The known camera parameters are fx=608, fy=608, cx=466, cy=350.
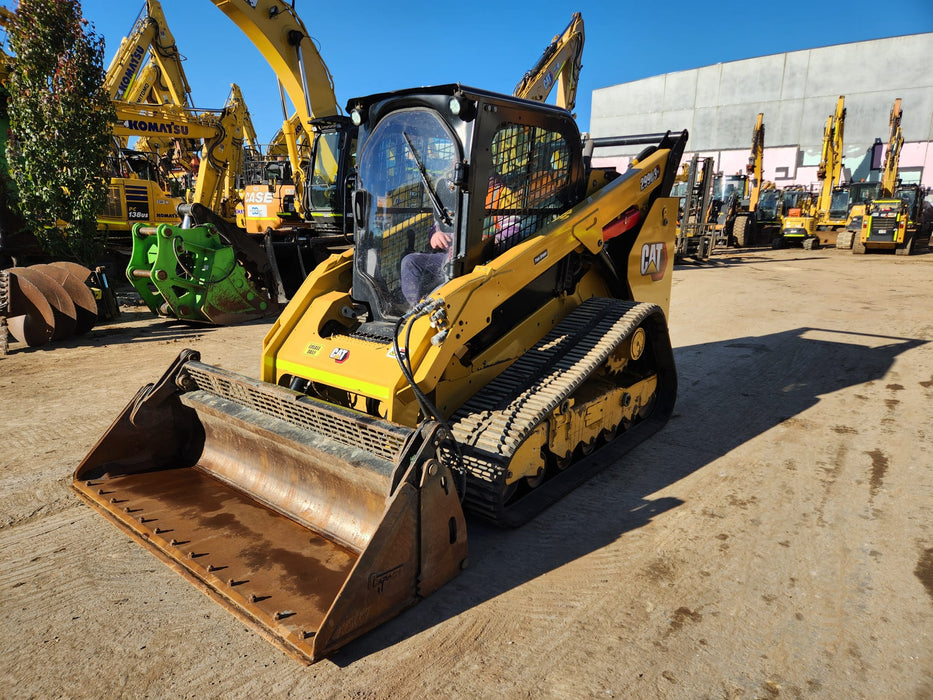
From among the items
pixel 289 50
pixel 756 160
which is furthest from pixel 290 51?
pixel 756 160

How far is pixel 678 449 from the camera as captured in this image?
444cm

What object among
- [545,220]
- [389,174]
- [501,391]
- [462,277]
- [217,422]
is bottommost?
[217,422]

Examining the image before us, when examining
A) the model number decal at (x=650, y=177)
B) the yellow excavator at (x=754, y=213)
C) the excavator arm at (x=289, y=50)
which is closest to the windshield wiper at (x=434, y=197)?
the model number decal at (x=650, y=177)

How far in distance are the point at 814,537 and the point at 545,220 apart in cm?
249

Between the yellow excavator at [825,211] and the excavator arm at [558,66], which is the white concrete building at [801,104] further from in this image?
the excavator arm at [558,66]

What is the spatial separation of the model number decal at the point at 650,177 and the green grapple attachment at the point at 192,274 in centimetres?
627

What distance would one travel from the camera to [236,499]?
3.41 m

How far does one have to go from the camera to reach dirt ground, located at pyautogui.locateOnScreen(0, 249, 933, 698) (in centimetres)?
227

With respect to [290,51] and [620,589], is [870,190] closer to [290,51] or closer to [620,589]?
[290,51]

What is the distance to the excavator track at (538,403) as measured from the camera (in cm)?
305

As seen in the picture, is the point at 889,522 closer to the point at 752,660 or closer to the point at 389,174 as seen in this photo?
the point at 752,660

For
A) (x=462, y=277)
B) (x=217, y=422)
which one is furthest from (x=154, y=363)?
(x=462, y=277)

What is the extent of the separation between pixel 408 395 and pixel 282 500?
907 mm

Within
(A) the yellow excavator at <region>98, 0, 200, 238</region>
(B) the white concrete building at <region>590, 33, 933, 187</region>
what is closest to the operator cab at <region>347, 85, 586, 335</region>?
(A) the yellow excavator at <region>98, 0, 200, 238</region>
